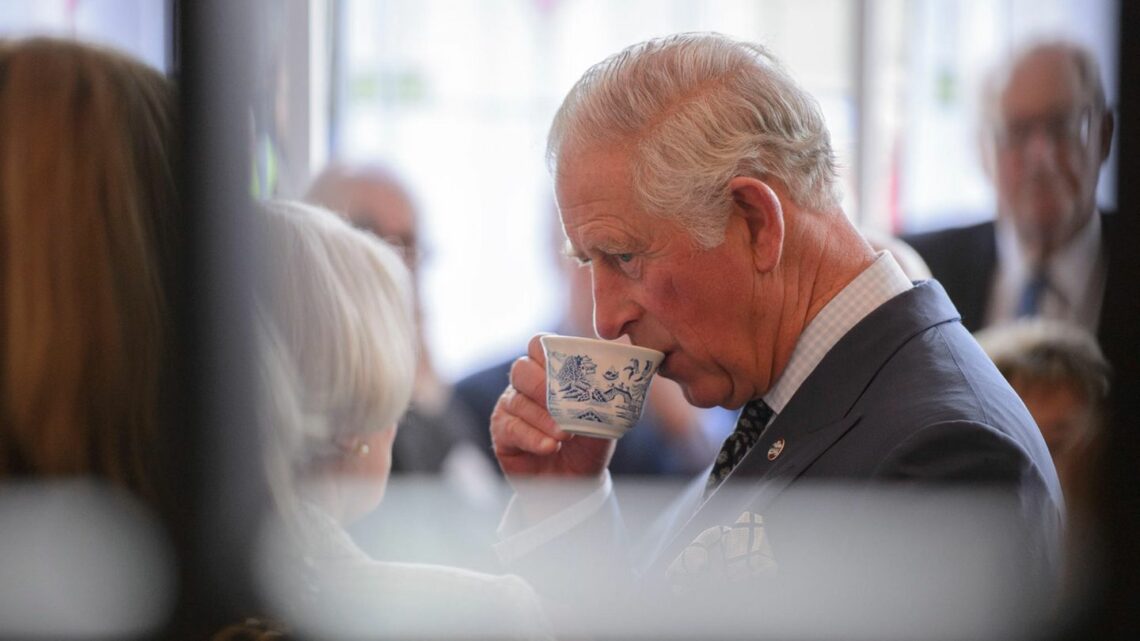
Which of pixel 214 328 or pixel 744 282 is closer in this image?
pixel 214 328

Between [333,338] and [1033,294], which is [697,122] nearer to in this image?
[333,338]

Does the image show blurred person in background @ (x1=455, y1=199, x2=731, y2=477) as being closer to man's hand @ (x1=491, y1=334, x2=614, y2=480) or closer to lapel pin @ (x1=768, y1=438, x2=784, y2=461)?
man's hand @ (x1=491, y1=334, x2=614, y2=480)

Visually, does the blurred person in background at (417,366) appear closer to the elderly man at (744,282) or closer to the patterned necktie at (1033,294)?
the elderly man at (744,282)

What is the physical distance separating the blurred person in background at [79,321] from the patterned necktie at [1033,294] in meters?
1.40

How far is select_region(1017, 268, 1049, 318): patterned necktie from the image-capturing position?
167 centimetres

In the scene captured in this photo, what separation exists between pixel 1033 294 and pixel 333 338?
1.18 m

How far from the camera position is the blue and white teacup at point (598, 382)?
0.94 m

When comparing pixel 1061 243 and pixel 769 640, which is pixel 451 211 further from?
pixel 769 640

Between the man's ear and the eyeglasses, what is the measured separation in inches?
34.2

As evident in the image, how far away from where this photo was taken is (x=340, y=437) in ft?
3.06

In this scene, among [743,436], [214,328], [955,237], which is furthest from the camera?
[955,237]

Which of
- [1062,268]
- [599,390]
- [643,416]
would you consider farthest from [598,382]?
[1062,268]

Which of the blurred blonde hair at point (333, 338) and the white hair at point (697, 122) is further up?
the white hair at point (697, 122)

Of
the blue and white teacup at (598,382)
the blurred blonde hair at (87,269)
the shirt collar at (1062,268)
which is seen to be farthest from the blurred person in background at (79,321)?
the shirt collar at (1062,268)
